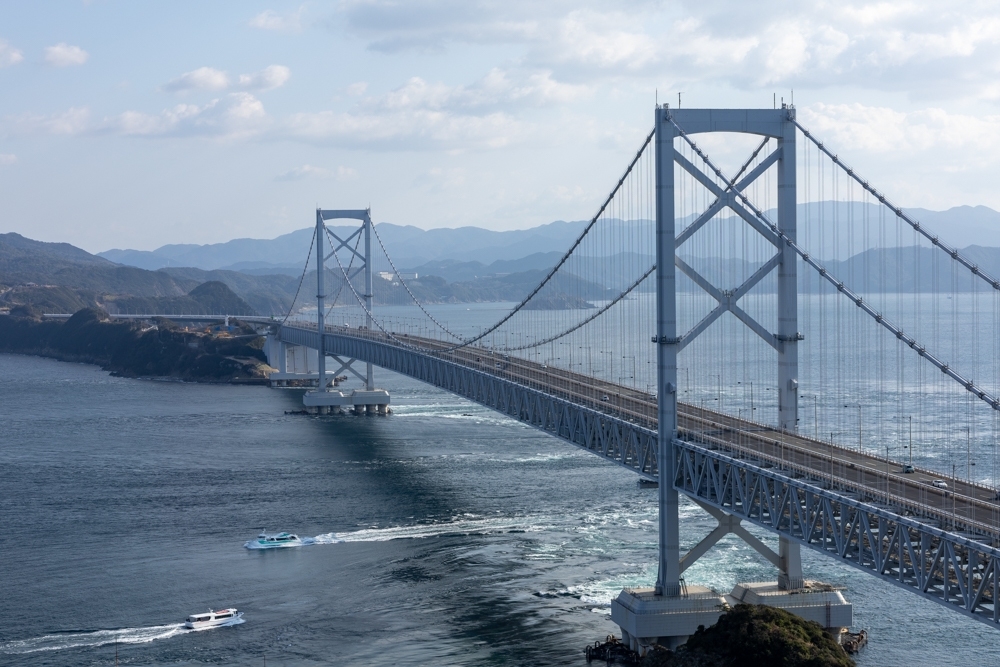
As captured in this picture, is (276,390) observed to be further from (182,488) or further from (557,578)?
(557,578)

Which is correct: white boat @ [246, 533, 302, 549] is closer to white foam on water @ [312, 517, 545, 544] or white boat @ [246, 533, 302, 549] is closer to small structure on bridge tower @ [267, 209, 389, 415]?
white foam on water @ [312, 517, 545, 544]

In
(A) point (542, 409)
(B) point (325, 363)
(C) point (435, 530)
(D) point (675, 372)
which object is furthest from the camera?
(B) point (325, 363)

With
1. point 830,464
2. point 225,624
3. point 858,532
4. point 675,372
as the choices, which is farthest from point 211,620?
point 858,532

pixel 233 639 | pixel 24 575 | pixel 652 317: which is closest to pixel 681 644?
pixel 233 639

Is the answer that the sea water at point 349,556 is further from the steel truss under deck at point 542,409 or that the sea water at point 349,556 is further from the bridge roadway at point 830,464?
the bridge roadway at point 830,464

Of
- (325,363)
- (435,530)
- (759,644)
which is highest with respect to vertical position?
(325,363)

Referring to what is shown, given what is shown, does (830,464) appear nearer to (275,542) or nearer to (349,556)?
(349,556)

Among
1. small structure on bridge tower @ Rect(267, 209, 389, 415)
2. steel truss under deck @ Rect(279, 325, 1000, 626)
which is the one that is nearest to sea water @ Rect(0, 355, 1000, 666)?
steel truss under deck @ Rect(279, 325, 1000, 626)
